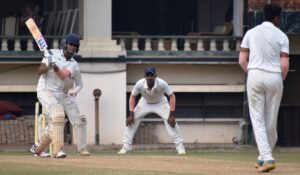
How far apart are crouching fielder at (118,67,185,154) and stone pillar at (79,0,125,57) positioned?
24.0 ft

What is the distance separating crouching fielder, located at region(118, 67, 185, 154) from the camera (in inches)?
944

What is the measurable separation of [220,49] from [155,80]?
9.45m

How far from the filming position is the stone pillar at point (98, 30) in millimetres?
31719

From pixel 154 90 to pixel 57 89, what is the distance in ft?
15.6

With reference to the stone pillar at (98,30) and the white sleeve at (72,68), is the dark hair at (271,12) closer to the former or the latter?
the white sleeve at (72,68)

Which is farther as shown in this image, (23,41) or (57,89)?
(23,41)

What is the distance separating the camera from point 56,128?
18266mm

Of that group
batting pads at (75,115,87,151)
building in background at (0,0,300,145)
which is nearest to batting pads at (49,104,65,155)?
batting pads at (75,115,87,151)

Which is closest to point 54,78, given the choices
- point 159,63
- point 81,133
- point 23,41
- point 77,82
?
point 77,82

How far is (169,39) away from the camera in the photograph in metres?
33.0

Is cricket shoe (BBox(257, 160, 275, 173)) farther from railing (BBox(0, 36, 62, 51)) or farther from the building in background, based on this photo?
railing (BBox(0, 36, 62, 51))

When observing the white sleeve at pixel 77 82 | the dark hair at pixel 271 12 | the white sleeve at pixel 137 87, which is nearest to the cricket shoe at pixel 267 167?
the dark hair at pixel 271 12

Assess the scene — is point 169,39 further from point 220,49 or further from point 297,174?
point 297,174

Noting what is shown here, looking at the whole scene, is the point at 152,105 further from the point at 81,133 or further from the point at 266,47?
the point at 266,47
